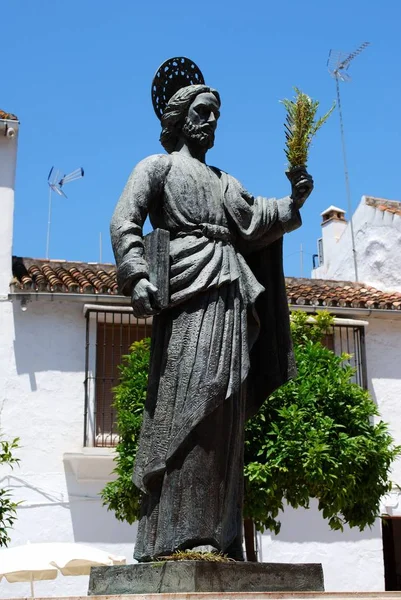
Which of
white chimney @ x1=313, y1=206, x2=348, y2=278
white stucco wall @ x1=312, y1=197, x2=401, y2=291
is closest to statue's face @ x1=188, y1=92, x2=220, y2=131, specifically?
white stucco wall @ x1=312, y1=197, x2=401, y2=291

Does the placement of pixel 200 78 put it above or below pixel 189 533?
above

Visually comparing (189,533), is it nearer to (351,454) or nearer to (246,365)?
(246,365)

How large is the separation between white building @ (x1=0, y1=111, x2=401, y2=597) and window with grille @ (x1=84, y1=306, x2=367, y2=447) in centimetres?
2

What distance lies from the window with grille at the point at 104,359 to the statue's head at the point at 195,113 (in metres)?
12.0

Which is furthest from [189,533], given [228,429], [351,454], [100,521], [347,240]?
[347,240]

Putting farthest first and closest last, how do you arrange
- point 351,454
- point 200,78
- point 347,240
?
point 347,240, point 351,454, point 200,78

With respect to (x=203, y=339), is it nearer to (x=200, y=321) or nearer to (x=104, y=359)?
(x=200, y=321)

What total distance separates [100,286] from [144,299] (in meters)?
13.1

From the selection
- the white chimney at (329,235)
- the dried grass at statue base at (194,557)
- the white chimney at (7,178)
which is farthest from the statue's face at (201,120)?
the white chimney at (329,235)

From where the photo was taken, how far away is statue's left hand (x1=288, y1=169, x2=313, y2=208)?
5.50 metres

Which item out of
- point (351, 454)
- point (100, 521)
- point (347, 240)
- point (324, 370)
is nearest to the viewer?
point (351, 454)

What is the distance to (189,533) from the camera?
4.80 m

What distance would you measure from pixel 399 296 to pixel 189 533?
16.2m

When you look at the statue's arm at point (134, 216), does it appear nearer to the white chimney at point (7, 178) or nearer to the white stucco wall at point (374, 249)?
the white chimney at point (7, 178)
